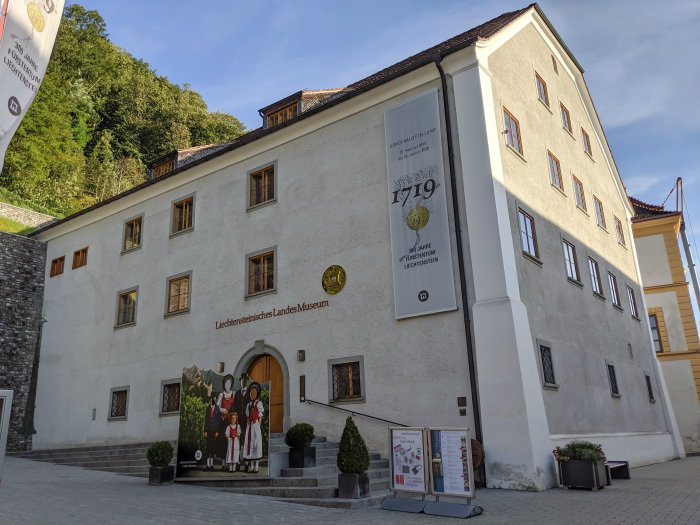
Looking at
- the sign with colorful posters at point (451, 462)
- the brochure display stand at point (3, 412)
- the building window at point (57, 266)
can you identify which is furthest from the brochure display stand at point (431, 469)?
the building window at point (57, 266)

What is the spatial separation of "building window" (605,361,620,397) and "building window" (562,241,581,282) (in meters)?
2.95

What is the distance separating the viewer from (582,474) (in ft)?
38.9

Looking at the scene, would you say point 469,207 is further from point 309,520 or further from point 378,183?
point 309,520

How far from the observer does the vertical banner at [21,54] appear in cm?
619

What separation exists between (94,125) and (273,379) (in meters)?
40.6

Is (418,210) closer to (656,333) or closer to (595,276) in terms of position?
(595,276)

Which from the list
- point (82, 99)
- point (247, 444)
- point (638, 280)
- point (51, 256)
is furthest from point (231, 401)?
point (82, 99)

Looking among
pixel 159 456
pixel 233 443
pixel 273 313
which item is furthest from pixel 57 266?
pixel 233 443

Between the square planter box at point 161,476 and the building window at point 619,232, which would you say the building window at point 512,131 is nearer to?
the building window at point 619,232

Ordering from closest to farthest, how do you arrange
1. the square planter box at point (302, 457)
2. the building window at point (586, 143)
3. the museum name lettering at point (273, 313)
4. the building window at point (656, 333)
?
the square planter box at point (302, 457) < the museum name lettering at point (273, 313) < the building window at point (586, 143) < the building window at point (656, 333)

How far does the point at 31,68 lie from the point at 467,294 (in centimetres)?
976

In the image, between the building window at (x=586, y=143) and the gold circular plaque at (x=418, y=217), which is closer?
the gold circular plaque at (x=418, y=217)

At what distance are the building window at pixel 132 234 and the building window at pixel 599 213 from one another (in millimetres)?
17188

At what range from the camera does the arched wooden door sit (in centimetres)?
1633
